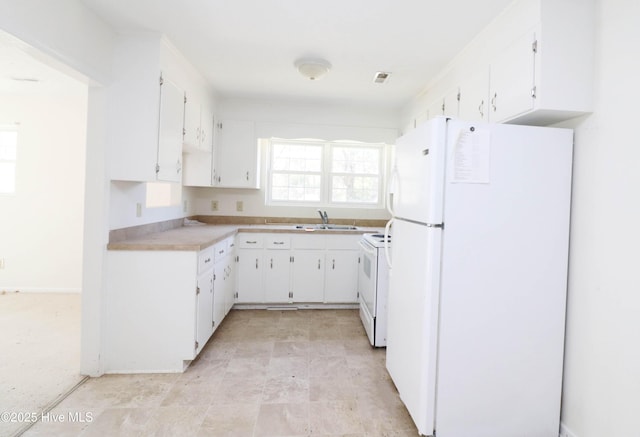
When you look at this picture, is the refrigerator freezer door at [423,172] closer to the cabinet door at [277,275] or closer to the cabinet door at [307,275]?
the cabinet door at [307,275]

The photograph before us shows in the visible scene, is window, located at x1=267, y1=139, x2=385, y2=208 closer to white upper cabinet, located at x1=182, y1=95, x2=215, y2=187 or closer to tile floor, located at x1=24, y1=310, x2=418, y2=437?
white upper cabinet, located at x1=182, y1=95, x2=215, y2=187

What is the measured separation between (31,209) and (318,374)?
12.9 feet

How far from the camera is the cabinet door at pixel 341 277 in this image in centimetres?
351

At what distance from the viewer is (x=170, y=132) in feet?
7.79

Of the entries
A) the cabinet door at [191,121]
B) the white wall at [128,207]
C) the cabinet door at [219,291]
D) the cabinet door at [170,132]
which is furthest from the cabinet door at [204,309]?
the cabinet door at [191,121]

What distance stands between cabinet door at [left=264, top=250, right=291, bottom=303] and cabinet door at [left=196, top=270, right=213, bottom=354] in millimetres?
950

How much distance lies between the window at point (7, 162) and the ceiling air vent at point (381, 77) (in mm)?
4254

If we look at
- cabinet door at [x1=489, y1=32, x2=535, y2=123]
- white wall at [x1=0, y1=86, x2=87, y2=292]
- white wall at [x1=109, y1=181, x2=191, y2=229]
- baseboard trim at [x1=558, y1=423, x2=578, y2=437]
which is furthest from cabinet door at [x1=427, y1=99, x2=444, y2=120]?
white wall at [x1=0, y1=86, x2=87, y2=292]

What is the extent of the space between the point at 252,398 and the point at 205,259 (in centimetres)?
104

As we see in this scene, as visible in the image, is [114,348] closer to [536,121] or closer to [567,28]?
[536,121]

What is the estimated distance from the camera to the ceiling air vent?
2773 mm

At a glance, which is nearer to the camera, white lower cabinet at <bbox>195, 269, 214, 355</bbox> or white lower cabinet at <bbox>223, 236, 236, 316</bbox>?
white lower cabinet at <bbox>195, 269, 214, 355</bbox>

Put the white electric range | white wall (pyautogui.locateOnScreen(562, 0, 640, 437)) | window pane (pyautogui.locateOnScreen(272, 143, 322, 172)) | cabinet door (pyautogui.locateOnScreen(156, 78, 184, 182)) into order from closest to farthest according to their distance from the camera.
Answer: white wall (pyautogui.locateOnScreen(562, 0, 640, 437))
cabinet door (pyautogui.locateOnScreen(156, 78, 184, 182))
the white electric range
window pane (pyautogui.locateOnScreen(272, 143, 322, 172))

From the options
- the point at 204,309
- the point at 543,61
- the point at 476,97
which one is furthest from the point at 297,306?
the point at 543,61
